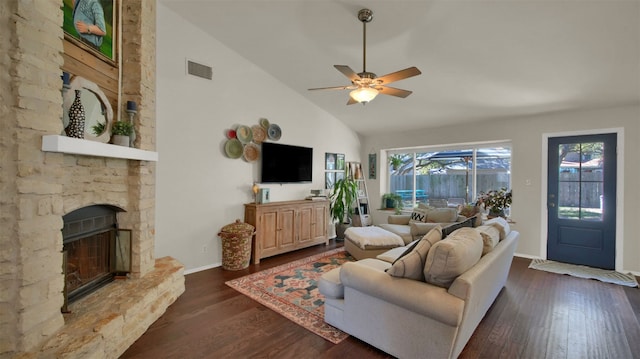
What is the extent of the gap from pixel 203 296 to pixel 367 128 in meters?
4.73

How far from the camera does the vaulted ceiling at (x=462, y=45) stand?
8.71ft

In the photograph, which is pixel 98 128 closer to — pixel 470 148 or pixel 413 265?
pixel 413 265

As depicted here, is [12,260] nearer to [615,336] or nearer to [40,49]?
[40,49]

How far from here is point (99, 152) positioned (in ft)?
7.15

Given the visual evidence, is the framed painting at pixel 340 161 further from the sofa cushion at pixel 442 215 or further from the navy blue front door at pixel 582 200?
the navy blue front door at pixel 582 200

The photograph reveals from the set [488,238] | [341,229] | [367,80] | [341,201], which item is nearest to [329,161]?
[341,201]

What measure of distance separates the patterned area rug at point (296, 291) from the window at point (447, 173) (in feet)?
8.93

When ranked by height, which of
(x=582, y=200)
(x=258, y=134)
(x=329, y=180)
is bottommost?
(x=582, y=200)

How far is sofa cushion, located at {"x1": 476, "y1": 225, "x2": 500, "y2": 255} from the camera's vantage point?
2.43 metres

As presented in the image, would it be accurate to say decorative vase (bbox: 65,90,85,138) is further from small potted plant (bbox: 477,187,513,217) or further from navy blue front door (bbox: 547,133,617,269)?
navy blue front door (bbox: 547,133,617,269)

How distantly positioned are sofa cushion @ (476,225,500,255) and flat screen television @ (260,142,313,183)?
3.16 metres

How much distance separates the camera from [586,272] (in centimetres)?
396

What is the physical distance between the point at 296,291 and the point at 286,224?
156 cm

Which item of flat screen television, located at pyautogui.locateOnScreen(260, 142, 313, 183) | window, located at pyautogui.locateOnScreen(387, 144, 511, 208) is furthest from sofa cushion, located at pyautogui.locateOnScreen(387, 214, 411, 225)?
flat screen television, located at pyautogui.locateOnScreen(260, 142, 313, 183)
